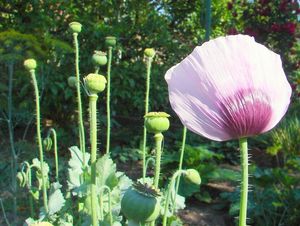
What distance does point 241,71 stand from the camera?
703mm

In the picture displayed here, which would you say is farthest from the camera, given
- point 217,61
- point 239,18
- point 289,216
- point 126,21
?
point 239,18

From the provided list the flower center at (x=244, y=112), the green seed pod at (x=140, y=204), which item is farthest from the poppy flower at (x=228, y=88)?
the green seed pod at (x=140, y=204)

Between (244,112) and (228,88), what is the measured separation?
0.04 m

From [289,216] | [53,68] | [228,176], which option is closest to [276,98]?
[289,216]

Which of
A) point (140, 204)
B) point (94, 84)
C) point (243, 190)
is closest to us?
point (243, 190)

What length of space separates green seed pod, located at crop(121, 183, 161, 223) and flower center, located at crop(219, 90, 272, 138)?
16 centimetres

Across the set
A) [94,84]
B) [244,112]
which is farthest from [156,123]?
[244,112]

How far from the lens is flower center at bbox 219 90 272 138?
70 cm

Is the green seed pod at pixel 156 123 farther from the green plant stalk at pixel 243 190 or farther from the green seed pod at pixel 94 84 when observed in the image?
the green plant stalk at pixel 243 190

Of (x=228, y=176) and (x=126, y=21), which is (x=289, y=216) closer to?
(x=228, y=176)

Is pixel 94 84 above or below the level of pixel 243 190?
above

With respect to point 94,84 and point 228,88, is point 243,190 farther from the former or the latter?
point 94,84

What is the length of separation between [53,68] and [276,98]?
13.0 feet

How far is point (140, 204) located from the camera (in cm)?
75
